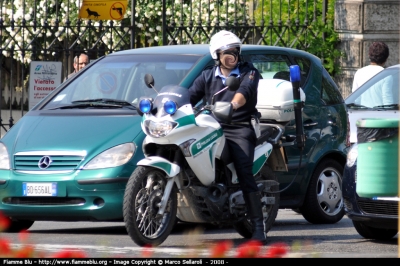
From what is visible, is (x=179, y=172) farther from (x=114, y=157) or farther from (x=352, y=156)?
(x=352, y=156)

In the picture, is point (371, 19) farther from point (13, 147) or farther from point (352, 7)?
point (13, 147)

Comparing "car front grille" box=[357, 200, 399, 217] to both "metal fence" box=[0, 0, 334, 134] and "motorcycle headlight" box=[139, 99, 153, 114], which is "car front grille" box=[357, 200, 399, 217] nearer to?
"motorcycle headlight" box=[139, 99, 153, 114]

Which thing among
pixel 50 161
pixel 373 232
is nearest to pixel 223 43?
pixel 50 161

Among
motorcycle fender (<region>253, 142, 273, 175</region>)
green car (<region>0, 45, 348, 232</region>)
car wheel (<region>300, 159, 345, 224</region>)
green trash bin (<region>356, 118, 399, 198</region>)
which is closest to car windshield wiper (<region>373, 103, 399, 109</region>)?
green car (<region>0, 45, 348, 232</region>)

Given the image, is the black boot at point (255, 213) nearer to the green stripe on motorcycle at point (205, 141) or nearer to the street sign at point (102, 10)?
the green stripe on motorcycle at point (205, 141)

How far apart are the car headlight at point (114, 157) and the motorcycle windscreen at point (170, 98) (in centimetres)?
72

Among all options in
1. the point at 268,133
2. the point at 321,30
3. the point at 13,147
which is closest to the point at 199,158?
the point at 268,133

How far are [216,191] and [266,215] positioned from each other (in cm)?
71

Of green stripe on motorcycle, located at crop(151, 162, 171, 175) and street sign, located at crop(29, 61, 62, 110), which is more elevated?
street sign, located at crop(29, 61, 62, 110)

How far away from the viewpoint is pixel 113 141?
28.9 ft

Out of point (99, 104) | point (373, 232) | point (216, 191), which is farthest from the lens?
point (99, 104)

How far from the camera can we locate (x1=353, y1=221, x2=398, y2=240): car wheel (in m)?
9.20

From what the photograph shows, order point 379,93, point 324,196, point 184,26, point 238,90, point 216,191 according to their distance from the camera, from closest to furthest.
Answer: point 238,90
point 216,191
point 324,196
point 379,93
point 184,26

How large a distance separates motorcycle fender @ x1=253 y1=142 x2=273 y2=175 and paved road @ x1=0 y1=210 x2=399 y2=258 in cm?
66
